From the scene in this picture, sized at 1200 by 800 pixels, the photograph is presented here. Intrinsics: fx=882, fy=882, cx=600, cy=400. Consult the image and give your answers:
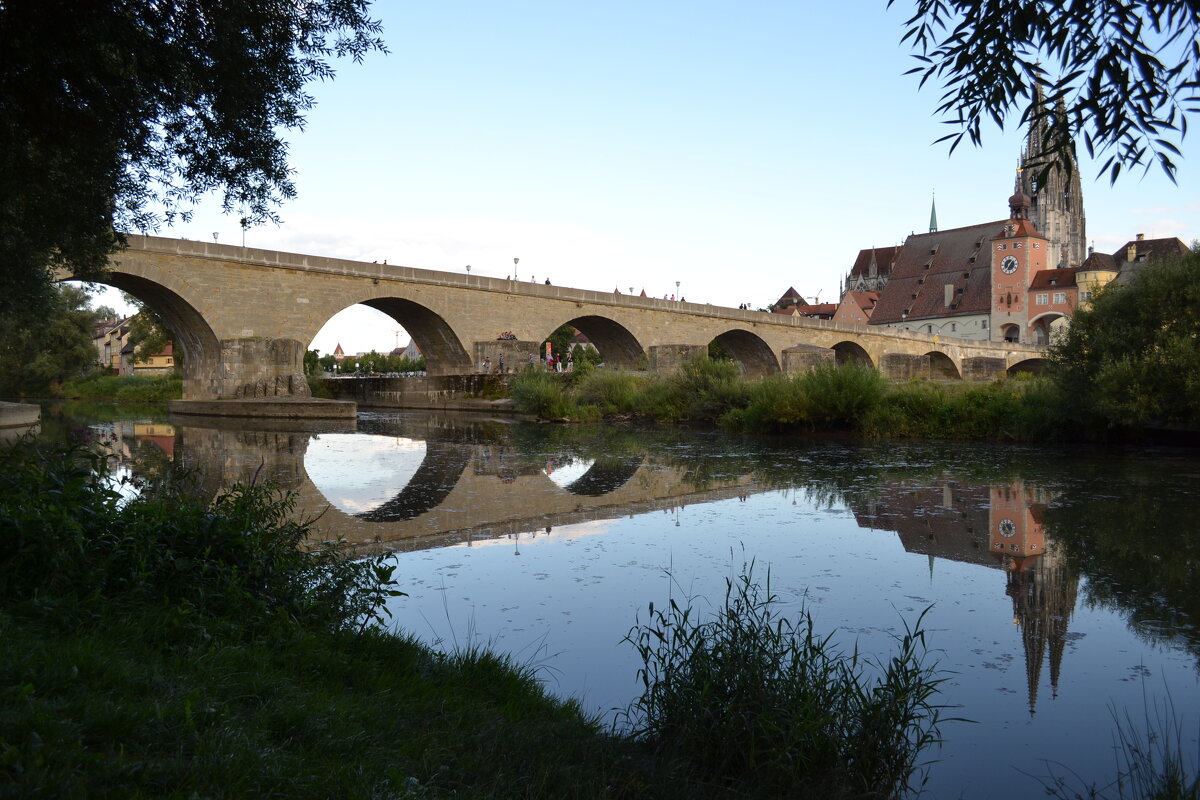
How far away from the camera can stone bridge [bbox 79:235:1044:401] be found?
85.1 ft

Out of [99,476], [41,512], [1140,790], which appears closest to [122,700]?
[41,512]

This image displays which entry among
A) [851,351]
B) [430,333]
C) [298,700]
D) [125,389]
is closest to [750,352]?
[851,351]

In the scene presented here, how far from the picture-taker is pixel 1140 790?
8.00 ft

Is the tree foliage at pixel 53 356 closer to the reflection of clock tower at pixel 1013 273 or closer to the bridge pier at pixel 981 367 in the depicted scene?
the bridge pier at pixel 981 367

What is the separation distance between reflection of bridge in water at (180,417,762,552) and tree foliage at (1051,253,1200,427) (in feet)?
20.3

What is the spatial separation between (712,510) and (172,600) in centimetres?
476

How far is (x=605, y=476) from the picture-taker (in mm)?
9812

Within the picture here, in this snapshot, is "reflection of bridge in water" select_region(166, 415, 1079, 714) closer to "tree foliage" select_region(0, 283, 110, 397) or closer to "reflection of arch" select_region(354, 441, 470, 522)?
"reflection of arch" select_region(354, 441, 470, 522)

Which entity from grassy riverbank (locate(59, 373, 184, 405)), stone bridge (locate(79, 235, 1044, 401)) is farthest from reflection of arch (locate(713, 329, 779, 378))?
grassy riverbank (locate(59, 373, 184, 405))

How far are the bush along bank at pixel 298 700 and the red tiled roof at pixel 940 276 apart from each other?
83886mm

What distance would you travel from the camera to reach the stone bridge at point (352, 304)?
1022 inches

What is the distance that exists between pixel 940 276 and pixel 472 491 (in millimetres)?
85649

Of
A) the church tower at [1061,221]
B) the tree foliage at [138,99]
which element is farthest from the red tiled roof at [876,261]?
the tree foliage at [138,99]

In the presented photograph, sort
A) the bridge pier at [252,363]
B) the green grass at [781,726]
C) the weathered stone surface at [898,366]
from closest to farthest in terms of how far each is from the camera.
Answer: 1. the green grass at [781,726]
2. the bridge pier at [252,363]
3. the weathered stone surface at [898,366]
